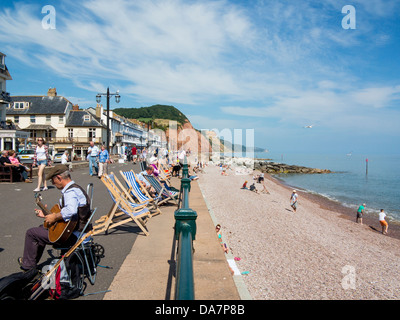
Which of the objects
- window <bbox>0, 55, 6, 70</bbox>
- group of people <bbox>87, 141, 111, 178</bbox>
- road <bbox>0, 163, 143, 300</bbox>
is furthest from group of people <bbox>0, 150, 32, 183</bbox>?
window <bbox>0, 55, 6, 70</bbox>

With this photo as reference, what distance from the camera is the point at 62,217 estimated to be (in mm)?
3660

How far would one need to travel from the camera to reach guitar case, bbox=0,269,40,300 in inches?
109

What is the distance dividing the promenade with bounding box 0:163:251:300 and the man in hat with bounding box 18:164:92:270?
0.62 metres

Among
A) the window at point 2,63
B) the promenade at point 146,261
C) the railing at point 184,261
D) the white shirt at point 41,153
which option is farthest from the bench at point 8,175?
the window at point 2,63

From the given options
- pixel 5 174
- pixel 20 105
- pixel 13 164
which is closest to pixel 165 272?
pixel 13 164

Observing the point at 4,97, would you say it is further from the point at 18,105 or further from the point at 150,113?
the point at 150,113

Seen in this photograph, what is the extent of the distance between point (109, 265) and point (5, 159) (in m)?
11.1

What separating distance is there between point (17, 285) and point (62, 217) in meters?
0.92

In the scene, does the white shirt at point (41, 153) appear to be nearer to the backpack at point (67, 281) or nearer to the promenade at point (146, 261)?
the promenade at point (146, 261)

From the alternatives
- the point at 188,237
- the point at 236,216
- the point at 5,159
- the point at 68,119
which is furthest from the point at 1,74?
the point at 188,237

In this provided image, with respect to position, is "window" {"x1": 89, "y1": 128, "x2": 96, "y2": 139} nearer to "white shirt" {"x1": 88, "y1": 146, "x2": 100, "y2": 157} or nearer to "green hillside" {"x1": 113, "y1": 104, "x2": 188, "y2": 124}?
"white shirt" {"x1": 88, "y1": 146, "x2": 100, "y2": 157}
